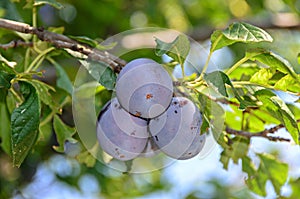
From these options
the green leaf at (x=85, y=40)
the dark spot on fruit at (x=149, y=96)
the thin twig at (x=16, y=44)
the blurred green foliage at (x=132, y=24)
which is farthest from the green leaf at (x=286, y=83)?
the blurred green foliage at (x=132, y=24)

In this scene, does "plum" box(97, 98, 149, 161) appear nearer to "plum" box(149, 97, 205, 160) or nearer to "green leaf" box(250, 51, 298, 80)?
"plum" box(149, 97, 205, 160)

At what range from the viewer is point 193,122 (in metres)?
1.03

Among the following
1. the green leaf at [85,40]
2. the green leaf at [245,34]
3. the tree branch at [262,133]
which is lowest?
the tree branch at [262,133]

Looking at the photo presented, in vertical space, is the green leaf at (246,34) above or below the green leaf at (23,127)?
above

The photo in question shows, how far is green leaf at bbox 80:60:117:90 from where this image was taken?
3.43ft

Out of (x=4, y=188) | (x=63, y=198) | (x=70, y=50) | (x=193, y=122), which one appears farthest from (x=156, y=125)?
(x=63, y=198)

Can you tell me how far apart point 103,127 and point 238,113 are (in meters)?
0.42

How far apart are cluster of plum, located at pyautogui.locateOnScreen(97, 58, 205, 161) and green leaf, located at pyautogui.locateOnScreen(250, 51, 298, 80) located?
0.53ft

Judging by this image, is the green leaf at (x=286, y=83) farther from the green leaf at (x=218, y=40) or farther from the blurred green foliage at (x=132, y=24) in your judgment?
the blurred green foliage at (x=132, y=24)

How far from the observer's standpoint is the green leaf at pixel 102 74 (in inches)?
41.2

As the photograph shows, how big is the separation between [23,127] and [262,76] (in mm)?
474

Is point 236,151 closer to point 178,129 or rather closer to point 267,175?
point 267,175

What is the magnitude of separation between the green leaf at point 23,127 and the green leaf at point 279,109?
0.43 metres

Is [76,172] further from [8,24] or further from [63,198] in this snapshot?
[8,24]
